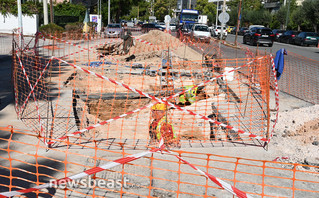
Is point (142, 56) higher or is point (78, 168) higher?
point (142, 56)

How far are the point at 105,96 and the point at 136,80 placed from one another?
297cm

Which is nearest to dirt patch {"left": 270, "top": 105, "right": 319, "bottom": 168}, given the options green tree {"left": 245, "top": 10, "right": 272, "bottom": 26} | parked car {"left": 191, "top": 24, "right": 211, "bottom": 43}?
parked car {"left": 191, "top": 24, "right": 211, "bottom": 43}

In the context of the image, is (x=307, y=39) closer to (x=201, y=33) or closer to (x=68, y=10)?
(x=201, y=33)

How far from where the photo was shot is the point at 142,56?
57.9 ft

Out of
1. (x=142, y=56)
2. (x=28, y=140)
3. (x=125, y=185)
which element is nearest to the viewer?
(x=125, y=185)

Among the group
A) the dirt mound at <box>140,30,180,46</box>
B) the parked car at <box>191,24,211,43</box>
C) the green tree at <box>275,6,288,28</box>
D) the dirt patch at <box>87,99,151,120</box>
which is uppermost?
the green tree at <box>275,6,288,28</box>

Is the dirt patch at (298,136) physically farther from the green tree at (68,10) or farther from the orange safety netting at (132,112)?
the green tree at (68,10)

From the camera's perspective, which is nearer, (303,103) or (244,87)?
(303,103)

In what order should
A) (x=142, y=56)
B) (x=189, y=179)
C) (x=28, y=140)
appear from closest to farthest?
(x=189, y=179) → (x=28, y=140) → (x=142, y=56)

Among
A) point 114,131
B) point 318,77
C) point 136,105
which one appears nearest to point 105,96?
point 136,105

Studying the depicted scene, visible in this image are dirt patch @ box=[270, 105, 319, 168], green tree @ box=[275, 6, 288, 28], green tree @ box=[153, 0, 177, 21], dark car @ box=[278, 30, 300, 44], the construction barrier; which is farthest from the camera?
green tree @ box=[153, 0, 177, 21]

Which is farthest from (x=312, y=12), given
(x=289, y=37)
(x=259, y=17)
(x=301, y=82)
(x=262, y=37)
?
(x=301, y=82)

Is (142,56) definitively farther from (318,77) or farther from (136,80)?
(318,77)

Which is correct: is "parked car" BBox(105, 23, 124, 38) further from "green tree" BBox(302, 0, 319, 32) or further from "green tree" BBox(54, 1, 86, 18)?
"green tree" BBox(302, 0, 319, 32)
